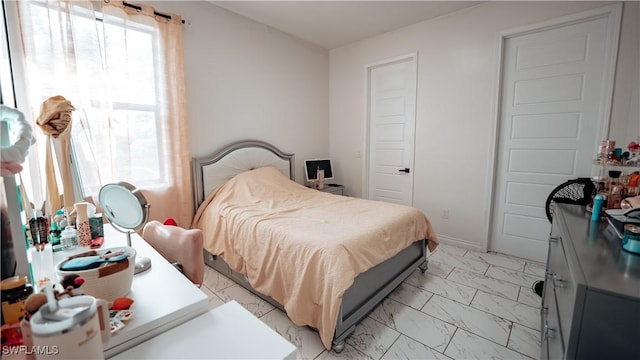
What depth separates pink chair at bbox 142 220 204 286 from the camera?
1.18m

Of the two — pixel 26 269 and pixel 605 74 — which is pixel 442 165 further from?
pixel 26 269

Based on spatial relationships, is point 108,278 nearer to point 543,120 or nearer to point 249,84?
point 249,84

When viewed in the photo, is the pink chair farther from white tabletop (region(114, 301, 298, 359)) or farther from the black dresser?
the black dresser

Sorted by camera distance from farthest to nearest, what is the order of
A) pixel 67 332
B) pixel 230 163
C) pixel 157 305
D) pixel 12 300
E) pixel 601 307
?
pixel 230 163 → pixel 157 305 → pixel 601 307 → pixel 12 300 → pixel 67 332

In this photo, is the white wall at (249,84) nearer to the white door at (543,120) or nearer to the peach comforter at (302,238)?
the peach comforter at (302,238)

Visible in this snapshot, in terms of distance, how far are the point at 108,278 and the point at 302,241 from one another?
1.11 metres

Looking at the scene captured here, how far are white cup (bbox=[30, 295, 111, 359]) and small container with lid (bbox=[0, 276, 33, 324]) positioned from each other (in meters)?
0.17

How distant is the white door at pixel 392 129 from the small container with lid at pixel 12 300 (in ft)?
11.4

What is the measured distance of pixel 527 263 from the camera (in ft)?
9.01

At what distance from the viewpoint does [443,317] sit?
1941 mm

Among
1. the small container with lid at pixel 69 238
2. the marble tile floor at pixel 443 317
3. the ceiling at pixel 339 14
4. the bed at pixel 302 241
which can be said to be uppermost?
the ceiling at pixel 339 14

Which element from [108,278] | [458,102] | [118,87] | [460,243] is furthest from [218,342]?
[458,102]

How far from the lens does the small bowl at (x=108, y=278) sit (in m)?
0.76

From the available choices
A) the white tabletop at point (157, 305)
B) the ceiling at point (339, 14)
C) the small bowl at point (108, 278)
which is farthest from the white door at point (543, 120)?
the small bowl at point (108, 278)
